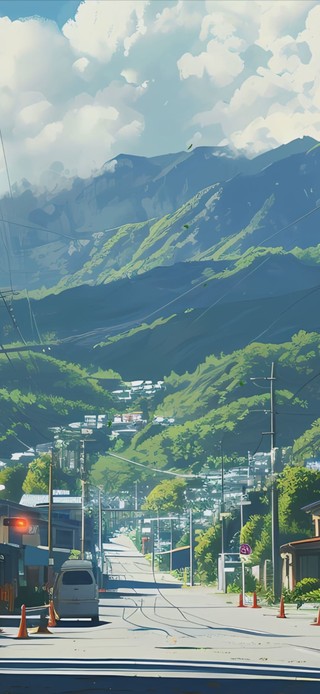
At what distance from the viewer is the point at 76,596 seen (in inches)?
2105

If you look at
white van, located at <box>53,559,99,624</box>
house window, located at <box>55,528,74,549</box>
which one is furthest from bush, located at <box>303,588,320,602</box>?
house window, located at <box>55,528,74,549</box>

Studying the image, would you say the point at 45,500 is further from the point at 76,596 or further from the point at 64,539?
the point at 76,596

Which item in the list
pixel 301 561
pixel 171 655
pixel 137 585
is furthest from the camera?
pixel 137 585

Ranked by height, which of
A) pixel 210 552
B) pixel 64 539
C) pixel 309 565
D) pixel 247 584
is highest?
pixel 64 539

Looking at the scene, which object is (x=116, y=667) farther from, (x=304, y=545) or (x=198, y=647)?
(x=304, y=545)

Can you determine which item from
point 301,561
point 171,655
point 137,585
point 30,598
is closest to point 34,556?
point 30,598

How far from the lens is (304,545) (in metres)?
90.8

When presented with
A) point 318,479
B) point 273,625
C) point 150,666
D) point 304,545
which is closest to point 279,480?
point 318,479

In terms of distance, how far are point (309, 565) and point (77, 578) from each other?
149 ft

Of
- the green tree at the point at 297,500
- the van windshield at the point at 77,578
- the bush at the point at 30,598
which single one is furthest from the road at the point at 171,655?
the green tree at the point at 297,500

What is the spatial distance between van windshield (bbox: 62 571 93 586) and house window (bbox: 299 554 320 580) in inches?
1736

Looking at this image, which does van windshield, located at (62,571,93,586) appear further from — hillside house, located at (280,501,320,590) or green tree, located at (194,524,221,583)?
green tree, located at (194,524,221,583)

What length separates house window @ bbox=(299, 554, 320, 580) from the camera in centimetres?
9625

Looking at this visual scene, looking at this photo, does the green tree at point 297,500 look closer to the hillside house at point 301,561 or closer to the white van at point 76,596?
the hillside house at point 301,561
